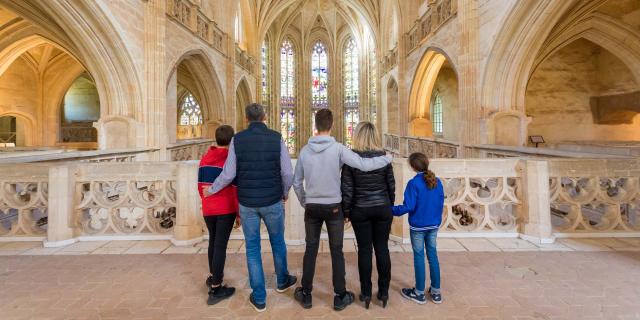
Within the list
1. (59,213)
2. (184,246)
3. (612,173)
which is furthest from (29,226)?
(612,173)

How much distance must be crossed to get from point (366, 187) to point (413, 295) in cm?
98

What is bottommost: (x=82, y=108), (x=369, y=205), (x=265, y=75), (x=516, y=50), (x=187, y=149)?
(x=369, y=205)

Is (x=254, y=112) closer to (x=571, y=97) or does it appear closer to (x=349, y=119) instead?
(x=571, y=97)

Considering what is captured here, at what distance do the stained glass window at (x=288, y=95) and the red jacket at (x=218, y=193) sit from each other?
26450 mm

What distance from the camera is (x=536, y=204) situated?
3.99 metres

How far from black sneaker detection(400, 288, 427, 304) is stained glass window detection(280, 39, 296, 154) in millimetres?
26842

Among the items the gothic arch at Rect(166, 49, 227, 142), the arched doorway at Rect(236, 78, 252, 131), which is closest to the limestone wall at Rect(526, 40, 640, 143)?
the gothic arch at Rect(166, 49, 227, 142)

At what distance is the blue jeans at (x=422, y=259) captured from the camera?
8.57ft

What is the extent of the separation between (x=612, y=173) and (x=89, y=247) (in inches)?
249

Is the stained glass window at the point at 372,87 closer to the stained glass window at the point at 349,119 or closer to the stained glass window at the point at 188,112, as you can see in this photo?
the stained glass window at the point at 349,119

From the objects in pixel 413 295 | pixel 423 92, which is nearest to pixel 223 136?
pixel 413 295

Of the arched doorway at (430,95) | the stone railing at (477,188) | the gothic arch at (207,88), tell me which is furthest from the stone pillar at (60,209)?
the arched doorway at (430,95)

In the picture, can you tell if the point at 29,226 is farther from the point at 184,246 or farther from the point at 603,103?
the point at 603,103

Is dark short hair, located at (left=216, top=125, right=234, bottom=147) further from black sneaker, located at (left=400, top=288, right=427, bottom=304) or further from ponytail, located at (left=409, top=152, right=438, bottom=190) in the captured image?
black sneaker, located at (left=400, top=288, right=427, bottom=304)
